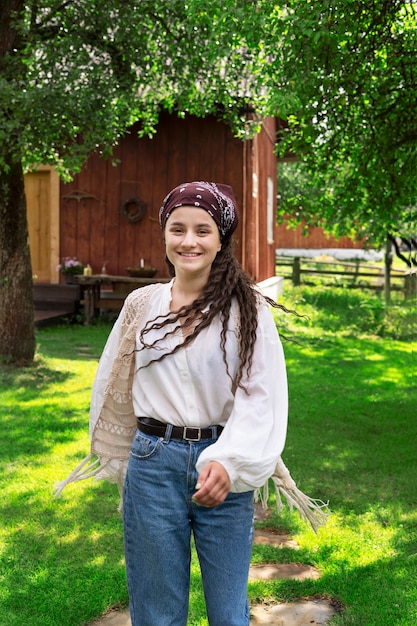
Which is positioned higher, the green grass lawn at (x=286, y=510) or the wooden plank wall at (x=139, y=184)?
the wooden plank wall at (x=139, y=184)

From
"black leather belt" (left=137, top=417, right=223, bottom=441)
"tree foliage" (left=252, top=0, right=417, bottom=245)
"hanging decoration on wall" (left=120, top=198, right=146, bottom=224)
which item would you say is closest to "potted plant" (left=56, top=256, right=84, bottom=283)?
"hanging decoration on wall" (left=120, top=198, right=146, bottom=224)

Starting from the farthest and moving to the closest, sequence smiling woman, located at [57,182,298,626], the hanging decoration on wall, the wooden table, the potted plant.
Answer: the hanging decoration on wall < the potted plant < the wooden table < smiling woman, located at [57,182,298,626]

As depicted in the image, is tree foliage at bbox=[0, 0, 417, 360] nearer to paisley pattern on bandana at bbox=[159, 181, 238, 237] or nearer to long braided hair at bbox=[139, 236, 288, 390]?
paisley pattern on bandana at bbox=[159, 181, 238, 237]

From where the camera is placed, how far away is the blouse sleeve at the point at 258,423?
209 cm

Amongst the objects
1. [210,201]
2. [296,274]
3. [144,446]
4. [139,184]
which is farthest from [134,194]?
[144,446]

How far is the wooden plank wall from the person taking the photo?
13086 millimetres

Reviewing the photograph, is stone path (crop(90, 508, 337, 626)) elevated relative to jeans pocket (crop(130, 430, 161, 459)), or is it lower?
lower

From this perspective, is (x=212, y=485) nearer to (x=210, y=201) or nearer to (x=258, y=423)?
(x=258, y=423)

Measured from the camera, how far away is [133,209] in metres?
13.6

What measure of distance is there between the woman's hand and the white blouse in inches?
1.8

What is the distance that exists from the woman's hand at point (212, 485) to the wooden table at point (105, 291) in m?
10.4

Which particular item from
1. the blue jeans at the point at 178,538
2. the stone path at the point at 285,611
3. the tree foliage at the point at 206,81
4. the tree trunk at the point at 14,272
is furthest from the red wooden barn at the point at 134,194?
the blue jeans at the point at 178,538

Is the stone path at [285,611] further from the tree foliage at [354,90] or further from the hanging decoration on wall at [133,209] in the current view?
the hanging decoration on wall at [133,209]

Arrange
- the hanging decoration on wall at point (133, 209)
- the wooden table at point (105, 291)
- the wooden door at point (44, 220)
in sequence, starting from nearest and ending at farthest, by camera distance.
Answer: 1. the wooden table at point (105, 291)
2. the hanging decoration on wall at point (133, 209)
3. the wooden door at point (44, 220)
